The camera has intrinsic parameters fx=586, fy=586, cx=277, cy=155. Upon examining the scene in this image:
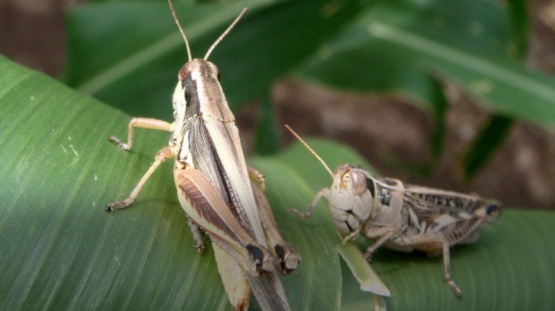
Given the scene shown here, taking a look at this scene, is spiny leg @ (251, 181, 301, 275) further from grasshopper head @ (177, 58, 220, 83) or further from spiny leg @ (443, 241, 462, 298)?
spiny leg @ (443, 241, 462, 298)

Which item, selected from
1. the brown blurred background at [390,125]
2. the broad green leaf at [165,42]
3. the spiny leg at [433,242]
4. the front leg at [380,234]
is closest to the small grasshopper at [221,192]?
the front leg at [380,234]

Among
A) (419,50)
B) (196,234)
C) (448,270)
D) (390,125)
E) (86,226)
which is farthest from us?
(390,125)

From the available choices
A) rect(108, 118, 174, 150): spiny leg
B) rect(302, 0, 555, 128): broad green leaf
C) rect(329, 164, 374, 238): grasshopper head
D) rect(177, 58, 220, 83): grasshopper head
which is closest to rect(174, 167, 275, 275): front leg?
rect(108, 118, 174, 150): spiny leg

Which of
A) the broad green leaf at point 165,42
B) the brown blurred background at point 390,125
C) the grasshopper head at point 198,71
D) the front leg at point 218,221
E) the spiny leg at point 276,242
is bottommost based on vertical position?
the brown blurred background at point 390,125

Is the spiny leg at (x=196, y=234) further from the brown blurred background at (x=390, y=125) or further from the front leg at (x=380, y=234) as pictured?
the brown blurred background at (x=390, y=125)

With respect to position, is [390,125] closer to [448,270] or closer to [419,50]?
[419,50]

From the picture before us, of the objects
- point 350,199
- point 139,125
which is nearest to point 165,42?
point 139,125

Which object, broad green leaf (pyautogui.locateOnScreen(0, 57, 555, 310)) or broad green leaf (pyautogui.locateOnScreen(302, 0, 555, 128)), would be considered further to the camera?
broad green leaf (pyautogui.locateOnScreen(302, 0, 555, 128))
